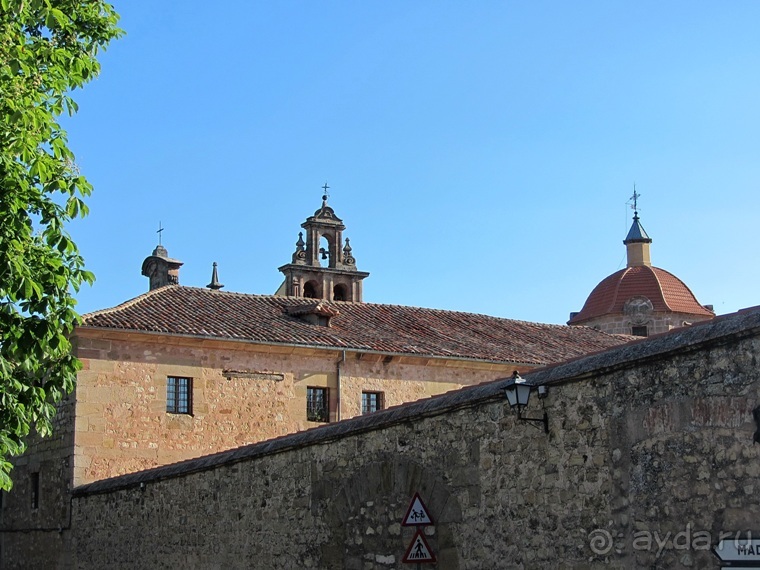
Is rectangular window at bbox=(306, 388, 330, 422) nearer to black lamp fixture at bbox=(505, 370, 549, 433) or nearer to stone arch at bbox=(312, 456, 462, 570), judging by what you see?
stone arch at bbox=(312, 456, 462, 570)

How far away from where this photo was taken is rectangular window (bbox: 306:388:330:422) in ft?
87.8

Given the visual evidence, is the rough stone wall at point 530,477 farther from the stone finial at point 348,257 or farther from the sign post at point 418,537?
the stone finial at point 348,257

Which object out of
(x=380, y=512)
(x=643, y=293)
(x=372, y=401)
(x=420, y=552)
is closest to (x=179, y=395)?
(x=372, y=401)

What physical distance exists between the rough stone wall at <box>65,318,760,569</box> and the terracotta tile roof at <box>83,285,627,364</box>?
1025cm

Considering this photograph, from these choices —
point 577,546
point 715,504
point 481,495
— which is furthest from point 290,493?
point 715,504

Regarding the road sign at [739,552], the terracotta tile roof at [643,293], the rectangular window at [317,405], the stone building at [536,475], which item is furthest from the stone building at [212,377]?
the road sign at [739,552]

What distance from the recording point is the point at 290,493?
13945mm

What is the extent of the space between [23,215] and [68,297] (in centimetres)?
86

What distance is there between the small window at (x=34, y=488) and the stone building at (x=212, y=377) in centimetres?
5

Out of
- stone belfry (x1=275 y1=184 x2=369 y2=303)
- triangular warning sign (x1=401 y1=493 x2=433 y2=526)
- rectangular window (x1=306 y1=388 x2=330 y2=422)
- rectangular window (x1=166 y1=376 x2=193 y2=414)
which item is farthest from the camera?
stone belfry (x1=275 y1=184 x2=369 y2=303)

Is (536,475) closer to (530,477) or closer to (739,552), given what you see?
(530,477)

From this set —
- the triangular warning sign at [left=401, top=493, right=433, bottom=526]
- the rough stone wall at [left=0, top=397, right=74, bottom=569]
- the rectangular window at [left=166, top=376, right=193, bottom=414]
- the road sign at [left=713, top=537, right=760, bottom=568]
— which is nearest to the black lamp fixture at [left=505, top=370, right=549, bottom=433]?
the triangular warning sign at [left=401, top=493, right=433, bottom=526]

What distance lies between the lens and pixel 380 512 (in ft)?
39.9

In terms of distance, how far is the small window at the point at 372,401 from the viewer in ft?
90.2
